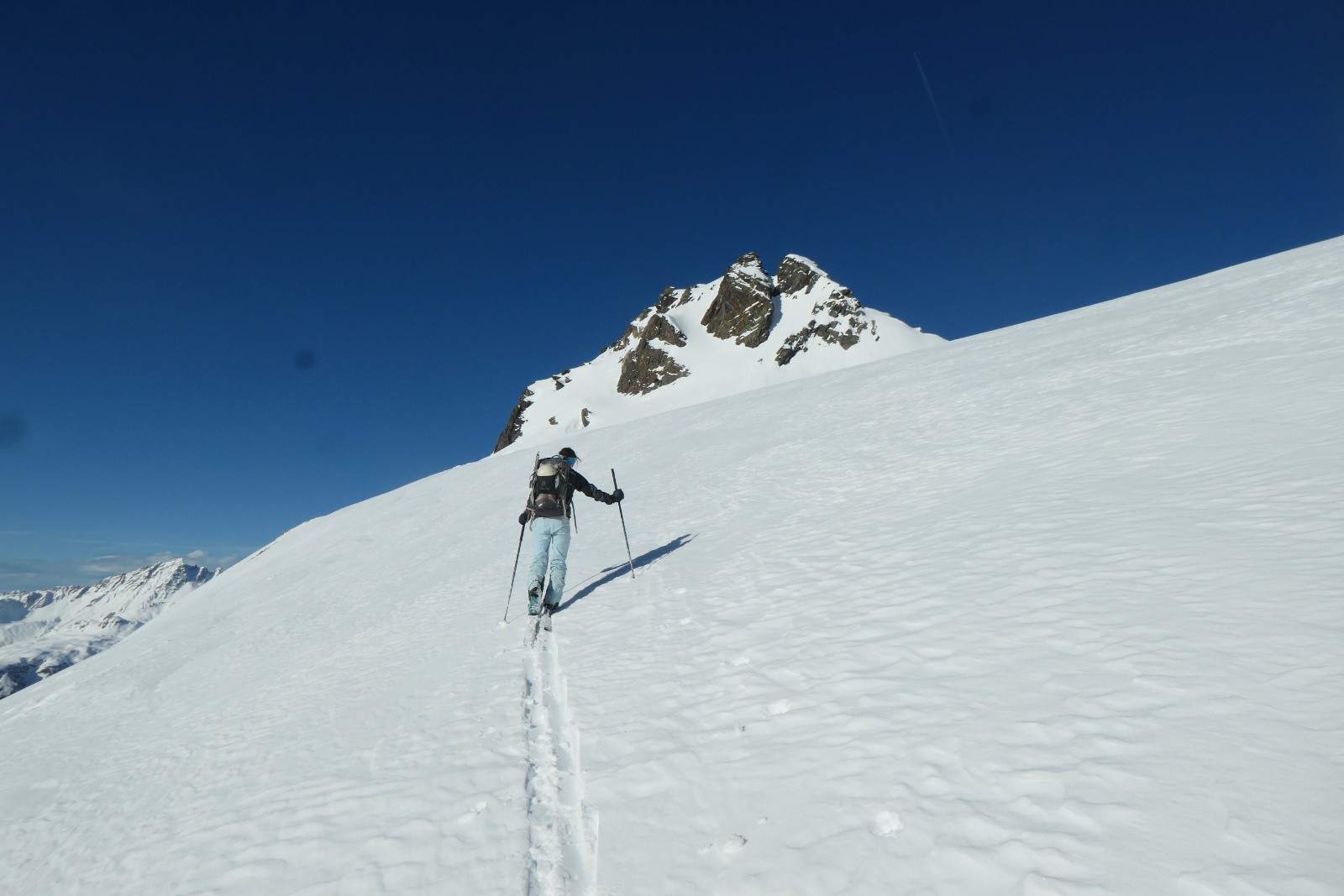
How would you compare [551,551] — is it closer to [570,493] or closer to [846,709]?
[570,493]

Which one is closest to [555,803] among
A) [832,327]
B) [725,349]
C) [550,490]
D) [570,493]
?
[550,490]

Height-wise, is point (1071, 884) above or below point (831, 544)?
below

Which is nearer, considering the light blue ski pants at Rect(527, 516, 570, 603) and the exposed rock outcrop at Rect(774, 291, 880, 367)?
the light blue ski pants at Rect(527, 516, 570, 603)

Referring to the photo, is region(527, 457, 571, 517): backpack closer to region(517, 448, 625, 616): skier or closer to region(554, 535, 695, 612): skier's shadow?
region(517, 448, 625, 616): skier

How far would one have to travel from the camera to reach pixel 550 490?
824 cm

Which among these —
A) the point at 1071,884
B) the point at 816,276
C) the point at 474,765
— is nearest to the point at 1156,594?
the point at 1071,884

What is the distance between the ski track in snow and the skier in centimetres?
230

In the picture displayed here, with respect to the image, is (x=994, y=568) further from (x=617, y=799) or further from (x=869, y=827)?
(x=617, y=799)

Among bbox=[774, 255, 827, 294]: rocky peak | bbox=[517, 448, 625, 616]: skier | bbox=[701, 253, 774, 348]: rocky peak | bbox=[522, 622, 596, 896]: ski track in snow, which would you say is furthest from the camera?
bbox=[774, 255, 827, 294]: rocky peak

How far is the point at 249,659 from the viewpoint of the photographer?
28.7 feet

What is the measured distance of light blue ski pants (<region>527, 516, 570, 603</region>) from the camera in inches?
301

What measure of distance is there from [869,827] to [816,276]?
480ft

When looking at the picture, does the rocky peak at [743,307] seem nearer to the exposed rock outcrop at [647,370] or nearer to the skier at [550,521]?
the exposed rock outcrop at [647,370]

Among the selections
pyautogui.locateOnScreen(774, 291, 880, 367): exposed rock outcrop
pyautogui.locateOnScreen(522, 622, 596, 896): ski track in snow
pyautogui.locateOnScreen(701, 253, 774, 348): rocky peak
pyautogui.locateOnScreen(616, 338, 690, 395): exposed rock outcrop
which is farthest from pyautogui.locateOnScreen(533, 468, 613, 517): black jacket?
pyautogui.locateOnScreen(701, 253, 774, 348): rocky peak
